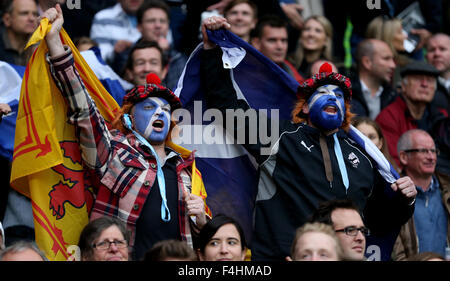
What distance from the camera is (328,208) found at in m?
7.20

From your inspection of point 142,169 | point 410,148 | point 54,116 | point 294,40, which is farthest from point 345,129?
point 294,40

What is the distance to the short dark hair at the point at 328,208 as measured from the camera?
7.14 metres

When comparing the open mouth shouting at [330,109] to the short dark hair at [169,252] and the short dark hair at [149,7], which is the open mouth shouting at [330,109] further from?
the short dark hair at [149,7]

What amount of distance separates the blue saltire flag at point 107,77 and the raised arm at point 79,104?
1.59m

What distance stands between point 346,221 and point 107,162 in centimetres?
192

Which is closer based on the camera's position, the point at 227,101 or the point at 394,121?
the point at 227,101

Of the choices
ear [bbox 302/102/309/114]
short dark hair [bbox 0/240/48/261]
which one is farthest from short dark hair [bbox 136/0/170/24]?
short dark hair [bbox 0/240/48/261]

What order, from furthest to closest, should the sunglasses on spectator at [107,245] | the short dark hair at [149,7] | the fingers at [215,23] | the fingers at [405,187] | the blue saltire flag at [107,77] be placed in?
the short dark hair at [149,7]
the blue saltire flag at [107,77]
the fingers at [215,23]
the fingers at [405,187]
the sunglasses on spectator at [107,245]

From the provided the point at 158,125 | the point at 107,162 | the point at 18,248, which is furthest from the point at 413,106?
the point at 18,248

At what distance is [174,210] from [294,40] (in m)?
5.04

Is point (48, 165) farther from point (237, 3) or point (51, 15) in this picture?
point (237, 3)

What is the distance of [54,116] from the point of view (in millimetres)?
7598

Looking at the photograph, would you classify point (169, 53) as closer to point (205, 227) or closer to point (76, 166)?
point (76, 166)

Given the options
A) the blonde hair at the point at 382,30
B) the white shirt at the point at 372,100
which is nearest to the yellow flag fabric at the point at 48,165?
the white shirt at the point at 372,100
